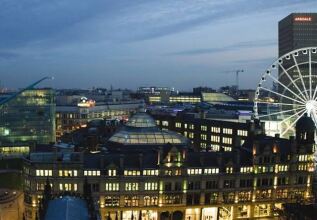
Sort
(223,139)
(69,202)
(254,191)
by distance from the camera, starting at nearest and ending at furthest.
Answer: (69,202)
(254,191)
(223,139)

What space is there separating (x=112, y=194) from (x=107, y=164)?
755 centimetres

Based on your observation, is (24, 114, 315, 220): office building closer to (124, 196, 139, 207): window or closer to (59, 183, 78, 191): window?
(59, 183, 78, 191): window

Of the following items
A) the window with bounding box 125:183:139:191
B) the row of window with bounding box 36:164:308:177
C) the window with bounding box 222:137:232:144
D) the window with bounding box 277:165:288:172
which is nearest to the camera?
the row of window with bounding box 36:164:308:177

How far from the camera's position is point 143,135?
140125 mm

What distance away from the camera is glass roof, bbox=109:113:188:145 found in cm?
13845

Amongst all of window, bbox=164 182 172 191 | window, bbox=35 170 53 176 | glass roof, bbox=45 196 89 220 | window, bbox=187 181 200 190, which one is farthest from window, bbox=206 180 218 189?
glass roof, bbox=45 196 89 220

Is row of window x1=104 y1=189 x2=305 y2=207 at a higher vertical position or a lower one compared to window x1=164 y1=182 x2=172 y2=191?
lower

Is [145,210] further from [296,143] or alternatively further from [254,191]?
[296,143]

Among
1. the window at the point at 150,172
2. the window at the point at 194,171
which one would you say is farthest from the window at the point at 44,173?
the window at the point at 194,171

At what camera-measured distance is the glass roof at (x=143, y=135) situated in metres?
138

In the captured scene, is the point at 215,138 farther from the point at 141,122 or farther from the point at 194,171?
the point at 194,171

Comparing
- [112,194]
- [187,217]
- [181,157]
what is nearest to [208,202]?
[187,217]

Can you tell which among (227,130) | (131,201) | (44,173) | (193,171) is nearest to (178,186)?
(193,171)

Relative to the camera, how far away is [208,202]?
12388cm
